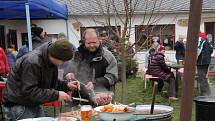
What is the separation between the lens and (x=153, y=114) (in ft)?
9.59

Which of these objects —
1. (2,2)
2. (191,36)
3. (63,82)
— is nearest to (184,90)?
(191,36)

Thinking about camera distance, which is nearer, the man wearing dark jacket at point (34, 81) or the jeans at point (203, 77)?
the man wearing dark jacket at point (34, 81)

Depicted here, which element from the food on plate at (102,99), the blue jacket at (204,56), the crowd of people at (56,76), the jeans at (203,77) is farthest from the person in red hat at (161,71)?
the food on plate at (102,99)

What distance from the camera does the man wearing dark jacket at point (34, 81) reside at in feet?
9.49

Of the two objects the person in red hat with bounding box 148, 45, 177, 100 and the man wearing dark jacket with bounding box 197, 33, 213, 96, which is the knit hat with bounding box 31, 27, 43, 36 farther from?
the man wearing dark jacket with bounding box 197, 33, 213, 96

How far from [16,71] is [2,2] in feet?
17.2

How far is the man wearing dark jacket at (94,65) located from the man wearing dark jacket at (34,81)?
86cm

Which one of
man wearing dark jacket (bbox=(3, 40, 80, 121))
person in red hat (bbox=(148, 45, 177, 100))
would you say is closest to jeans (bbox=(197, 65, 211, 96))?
person in red hat (bbox=(148, 45, 177, 100))

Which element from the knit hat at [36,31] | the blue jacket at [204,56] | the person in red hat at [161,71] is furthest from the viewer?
the person in red hat at [161,71]

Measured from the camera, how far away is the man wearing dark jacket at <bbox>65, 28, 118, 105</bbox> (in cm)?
409

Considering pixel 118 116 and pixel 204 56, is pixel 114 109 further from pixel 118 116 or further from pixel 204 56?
pixel 204 56

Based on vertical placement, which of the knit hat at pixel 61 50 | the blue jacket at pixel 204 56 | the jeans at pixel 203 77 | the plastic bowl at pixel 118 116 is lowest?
the jeans at pixel 203 77

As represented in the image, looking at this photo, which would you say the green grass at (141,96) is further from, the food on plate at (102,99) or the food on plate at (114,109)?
the food on plate at (114,109)

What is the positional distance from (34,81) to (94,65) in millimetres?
1296
